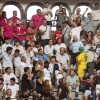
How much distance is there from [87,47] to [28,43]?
2663 millimetres

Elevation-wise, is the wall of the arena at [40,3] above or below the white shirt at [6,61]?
above

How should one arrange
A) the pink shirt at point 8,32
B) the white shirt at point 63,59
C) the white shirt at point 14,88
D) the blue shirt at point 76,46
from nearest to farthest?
the white shirt at point 14,88 → the white shirt at point 63,59 → the pink shirt at point 8,32 → the blue shirt at point 76,46

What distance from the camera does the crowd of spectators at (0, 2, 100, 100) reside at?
2408 cm

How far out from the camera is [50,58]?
1018 inches

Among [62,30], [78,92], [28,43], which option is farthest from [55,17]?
[78,92]

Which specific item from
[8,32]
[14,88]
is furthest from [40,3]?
[14,88]

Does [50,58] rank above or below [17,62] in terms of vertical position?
above

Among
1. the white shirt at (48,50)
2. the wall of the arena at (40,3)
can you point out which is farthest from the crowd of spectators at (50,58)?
the wall of the arena at (40,3)

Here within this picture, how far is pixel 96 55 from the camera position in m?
26.5

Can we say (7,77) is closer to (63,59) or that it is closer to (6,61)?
(6,61)

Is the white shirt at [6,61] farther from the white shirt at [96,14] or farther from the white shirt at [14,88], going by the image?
the white shirt at [96,14]

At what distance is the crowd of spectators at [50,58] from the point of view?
24.1m

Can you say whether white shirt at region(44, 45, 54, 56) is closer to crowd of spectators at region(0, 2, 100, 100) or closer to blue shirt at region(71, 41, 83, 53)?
crowd of spectators at region(0, 2, 100, 100)

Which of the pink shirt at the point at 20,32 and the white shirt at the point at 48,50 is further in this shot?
the pink shirt at the point at 20,32
